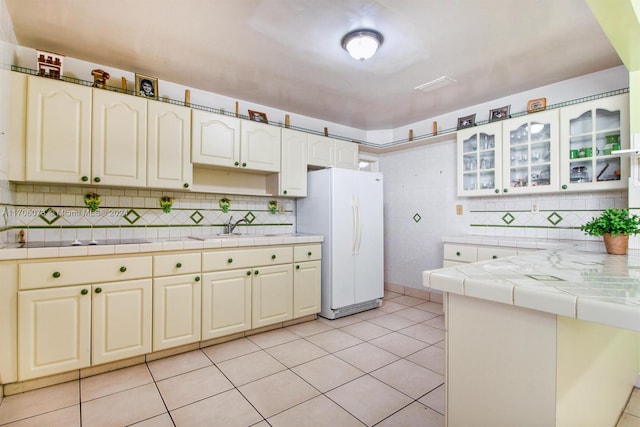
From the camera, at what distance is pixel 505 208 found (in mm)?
3543

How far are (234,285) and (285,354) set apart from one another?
2.45 feet

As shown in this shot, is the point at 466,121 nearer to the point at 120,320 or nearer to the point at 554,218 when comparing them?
the point at 554,218

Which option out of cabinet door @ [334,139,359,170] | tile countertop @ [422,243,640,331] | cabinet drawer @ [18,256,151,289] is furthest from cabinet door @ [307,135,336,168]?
tile countertop @ [422,243,640,331]

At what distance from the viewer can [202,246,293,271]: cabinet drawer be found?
266 cm

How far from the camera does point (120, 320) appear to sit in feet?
7.39

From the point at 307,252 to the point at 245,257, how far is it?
2.34 feet

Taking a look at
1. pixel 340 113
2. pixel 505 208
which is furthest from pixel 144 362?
pixel 505 208

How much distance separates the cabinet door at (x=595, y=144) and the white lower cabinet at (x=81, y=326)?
3788mm

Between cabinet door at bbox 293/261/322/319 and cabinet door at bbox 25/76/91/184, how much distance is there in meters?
2.02

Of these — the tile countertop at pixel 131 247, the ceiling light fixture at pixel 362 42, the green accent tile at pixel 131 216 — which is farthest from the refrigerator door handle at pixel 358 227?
the green accent tile at pixel 131 216

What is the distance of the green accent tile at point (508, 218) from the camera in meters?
3.49

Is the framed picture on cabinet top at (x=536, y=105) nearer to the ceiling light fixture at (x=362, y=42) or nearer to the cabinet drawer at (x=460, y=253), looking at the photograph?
the cabinet drawer at (x=460, y=253)

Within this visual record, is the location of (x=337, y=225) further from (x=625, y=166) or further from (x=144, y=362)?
(x=625, y=166)

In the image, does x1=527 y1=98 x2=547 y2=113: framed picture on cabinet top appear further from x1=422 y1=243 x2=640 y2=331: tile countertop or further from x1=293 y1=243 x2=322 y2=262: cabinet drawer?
x1=293 y1=243 x2=322 y2=262: cabinet drawer
